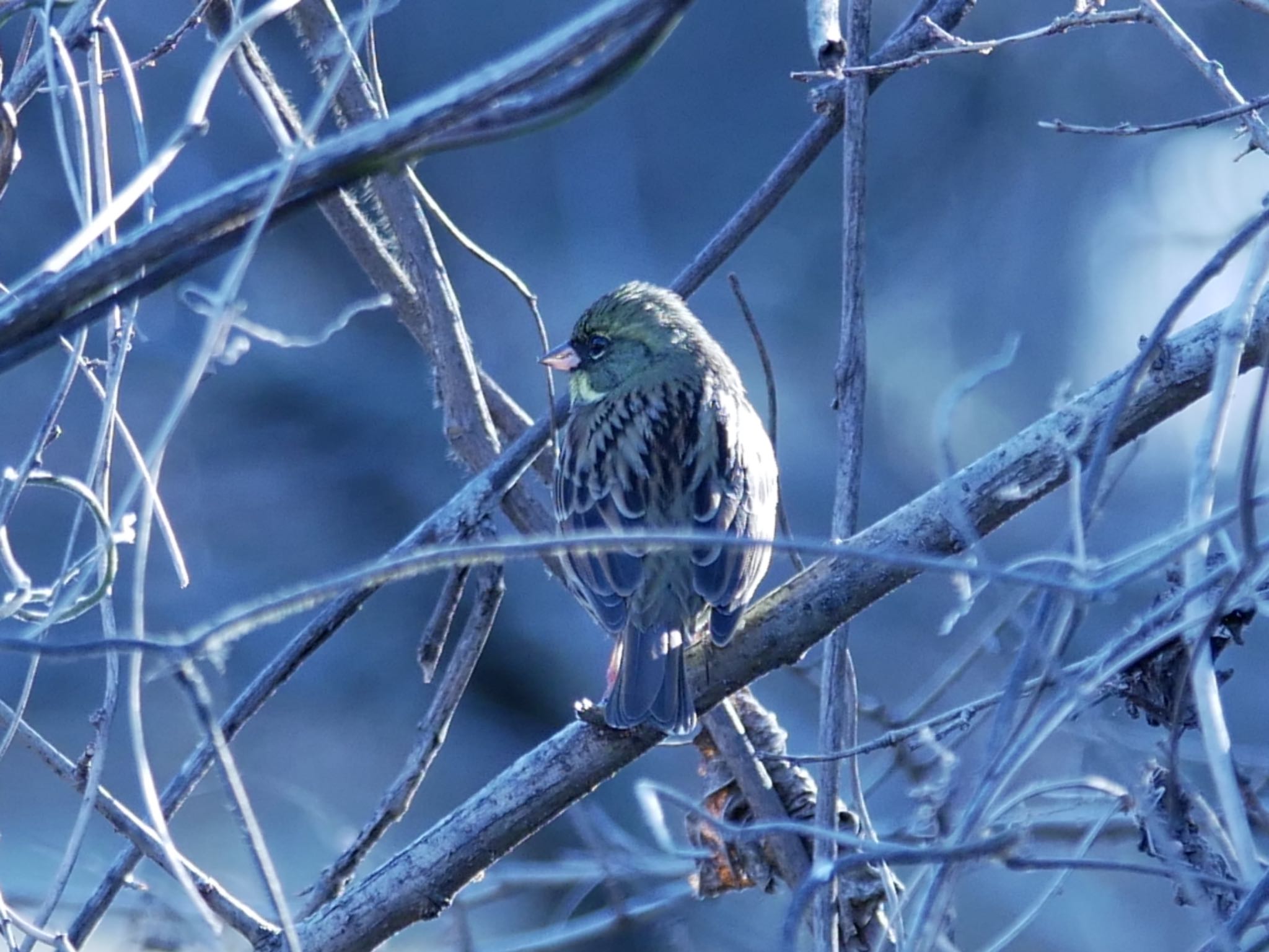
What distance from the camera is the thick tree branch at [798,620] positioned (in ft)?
8.97

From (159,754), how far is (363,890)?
19.9 ft

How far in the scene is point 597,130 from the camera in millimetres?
10008

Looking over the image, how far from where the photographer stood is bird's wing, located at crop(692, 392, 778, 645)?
12.6ft

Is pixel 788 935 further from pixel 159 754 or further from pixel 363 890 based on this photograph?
pixel 159 754

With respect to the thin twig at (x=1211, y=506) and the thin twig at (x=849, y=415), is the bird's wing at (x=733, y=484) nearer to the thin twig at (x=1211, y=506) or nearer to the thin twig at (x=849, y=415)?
the thin twig at (x=849, y=415)

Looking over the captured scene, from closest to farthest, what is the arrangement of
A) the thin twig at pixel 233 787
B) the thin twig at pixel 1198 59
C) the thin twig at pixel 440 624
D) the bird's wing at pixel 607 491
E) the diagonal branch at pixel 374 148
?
the diagonal branch at pixel 374 148 < the thin twig at pixel 233 787 < the thin twig at pixel 1198 59 < the thin twig at pixel 440 624 < the bird's wing at pixel 607 491

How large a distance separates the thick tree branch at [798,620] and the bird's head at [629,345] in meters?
1.80

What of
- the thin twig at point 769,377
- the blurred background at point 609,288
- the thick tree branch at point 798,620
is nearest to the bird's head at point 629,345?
the thin twig at point 769,377

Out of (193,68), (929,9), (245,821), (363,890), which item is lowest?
(245,821)

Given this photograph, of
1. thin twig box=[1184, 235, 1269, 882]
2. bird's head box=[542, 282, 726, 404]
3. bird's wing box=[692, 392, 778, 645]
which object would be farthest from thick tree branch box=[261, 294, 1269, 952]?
bird's head box=[542, 282, 726, 404]

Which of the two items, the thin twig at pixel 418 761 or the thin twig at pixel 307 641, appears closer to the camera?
the thin twig at pixel 307 641

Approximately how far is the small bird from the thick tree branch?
158 mm

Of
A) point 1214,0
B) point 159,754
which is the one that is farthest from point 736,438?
point 1214,0

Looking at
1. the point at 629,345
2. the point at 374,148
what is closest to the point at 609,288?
the point at 629,345
